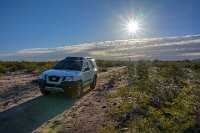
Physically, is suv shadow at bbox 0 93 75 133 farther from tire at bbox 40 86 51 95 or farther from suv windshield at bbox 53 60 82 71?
suv windshield at bbox 53 60 82 71

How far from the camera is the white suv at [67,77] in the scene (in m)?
14.9

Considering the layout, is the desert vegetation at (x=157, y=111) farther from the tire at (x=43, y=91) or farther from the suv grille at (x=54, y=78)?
the tire at (x=43, y=91)

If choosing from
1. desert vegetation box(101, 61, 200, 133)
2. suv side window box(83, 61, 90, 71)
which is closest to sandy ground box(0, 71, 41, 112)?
suv side window box(83, 61, 90, 71)

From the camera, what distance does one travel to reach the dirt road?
10570 mm

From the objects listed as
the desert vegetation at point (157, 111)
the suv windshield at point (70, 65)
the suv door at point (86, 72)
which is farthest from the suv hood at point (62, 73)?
the desert vegetation at point (157, 111)

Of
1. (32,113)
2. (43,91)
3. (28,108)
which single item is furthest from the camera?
(43,91)

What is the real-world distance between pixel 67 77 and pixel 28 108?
8.70 ft

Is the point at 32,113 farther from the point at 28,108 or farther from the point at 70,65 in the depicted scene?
the point at 70,65

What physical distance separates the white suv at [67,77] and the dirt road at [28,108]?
1.54 feet

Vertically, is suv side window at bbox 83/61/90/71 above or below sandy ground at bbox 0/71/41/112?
above

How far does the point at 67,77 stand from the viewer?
49.1 ft

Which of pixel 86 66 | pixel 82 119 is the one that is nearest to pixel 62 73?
pixel 86 66

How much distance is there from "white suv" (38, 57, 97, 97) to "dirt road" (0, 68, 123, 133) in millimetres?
469

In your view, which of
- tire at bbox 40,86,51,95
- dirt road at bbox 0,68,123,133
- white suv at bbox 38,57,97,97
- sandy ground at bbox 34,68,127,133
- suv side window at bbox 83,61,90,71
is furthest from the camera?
suv side window at bbox 83,61,90,71
